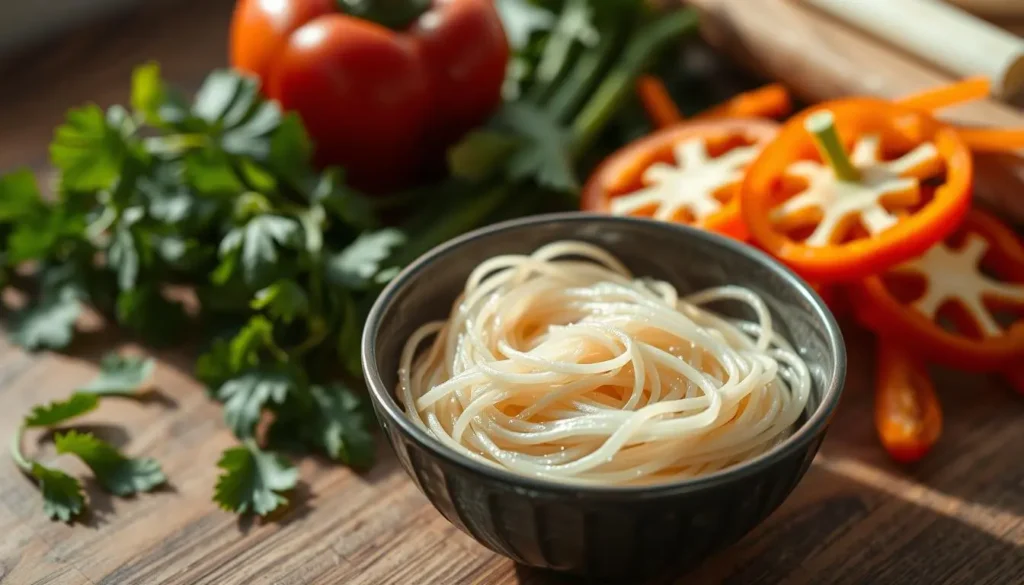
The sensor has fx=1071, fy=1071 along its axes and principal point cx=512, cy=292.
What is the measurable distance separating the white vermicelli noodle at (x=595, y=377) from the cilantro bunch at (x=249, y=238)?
0.79 ft

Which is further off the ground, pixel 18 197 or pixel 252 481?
pixel 18 197

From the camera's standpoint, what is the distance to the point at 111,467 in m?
1.39

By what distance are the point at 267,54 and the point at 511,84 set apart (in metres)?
0.53

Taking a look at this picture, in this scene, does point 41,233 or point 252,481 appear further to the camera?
point 41,233

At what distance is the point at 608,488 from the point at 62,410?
84cm

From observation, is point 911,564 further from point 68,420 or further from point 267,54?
point 267,54

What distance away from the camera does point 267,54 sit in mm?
1846

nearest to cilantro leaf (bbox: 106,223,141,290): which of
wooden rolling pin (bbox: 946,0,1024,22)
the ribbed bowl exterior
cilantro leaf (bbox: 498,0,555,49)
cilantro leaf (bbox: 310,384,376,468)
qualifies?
cilantro leaf (bbox: 310,384,376,468)

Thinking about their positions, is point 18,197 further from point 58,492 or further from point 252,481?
point 252,481

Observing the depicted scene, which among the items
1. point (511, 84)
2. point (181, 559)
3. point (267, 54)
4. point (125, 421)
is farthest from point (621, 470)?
point (511, 84)

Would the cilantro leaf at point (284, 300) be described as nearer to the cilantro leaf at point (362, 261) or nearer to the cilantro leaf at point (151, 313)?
the cilantro leaf at point (362, 261)

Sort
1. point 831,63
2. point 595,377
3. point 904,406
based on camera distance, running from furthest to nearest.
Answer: point 831,63 < point 904,406 < point 595,377

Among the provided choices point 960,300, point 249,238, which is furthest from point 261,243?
point 960,300

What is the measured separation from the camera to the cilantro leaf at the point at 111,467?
137cm
